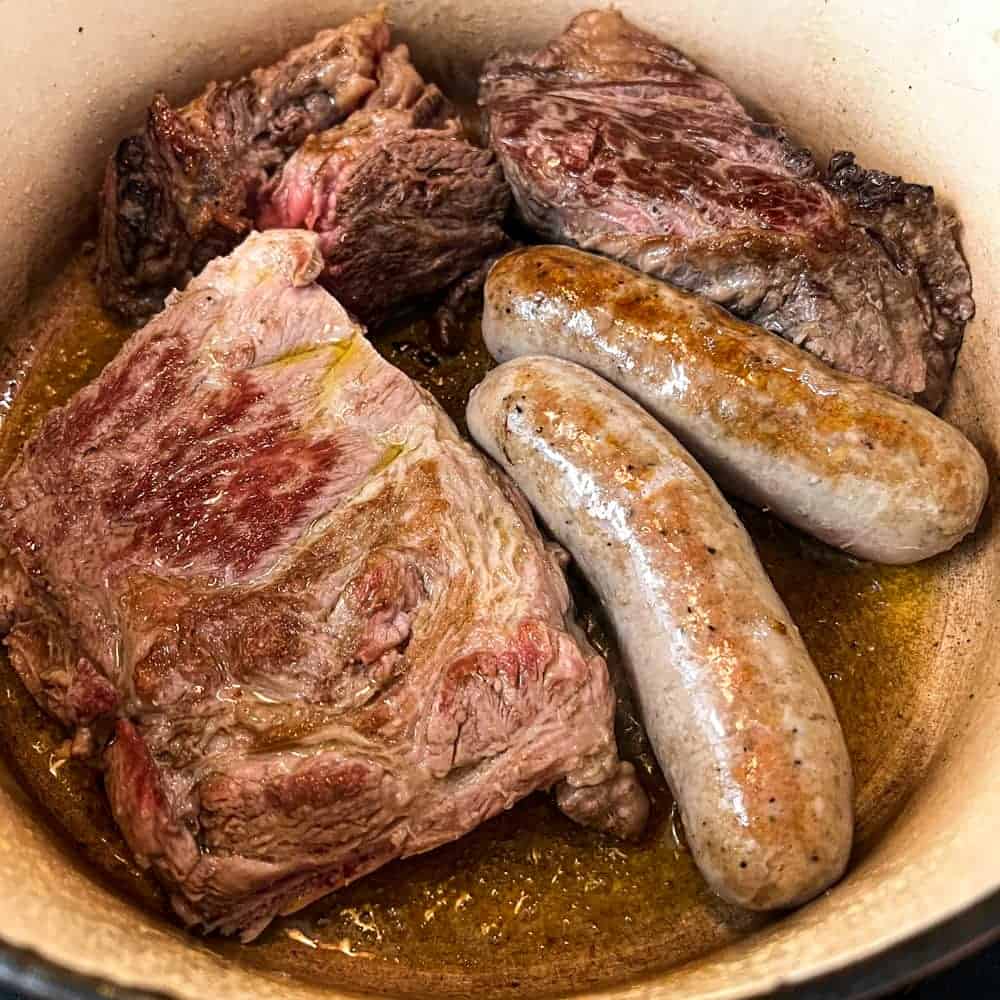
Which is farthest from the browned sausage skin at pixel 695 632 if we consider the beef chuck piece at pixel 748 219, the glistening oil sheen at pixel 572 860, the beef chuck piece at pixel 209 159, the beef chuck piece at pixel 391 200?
the beef chuck piece at pixel 209 159

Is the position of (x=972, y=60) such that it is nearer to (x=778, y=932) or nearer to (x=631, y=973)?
(x=778, y=932)

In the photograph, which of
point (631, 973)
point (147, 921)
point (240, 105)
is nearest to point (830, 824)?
point (631, 973)

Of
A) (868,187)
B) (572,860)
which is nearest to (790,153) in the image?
(868,187)

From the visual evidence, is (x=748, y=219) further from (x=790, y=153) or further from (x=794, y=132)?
(x=794, y=132)

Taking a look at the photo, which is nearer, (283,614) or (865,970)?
(865,970)

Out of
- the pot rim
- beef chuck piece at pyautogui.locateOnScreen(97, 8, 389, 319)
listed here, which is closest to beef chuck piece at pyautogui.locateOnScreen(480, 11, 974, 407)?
beef chuck piece at pyautogui.locateOnScreen(97, 8, 389, 319)

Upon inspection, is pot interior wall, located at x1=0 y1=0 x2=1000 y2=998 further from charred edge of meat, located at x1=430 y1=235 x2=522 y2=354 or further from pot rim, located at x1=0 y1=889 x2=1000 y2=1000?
charred edge of meat, located at x1=430 y1=235 x2=522 y2=354
